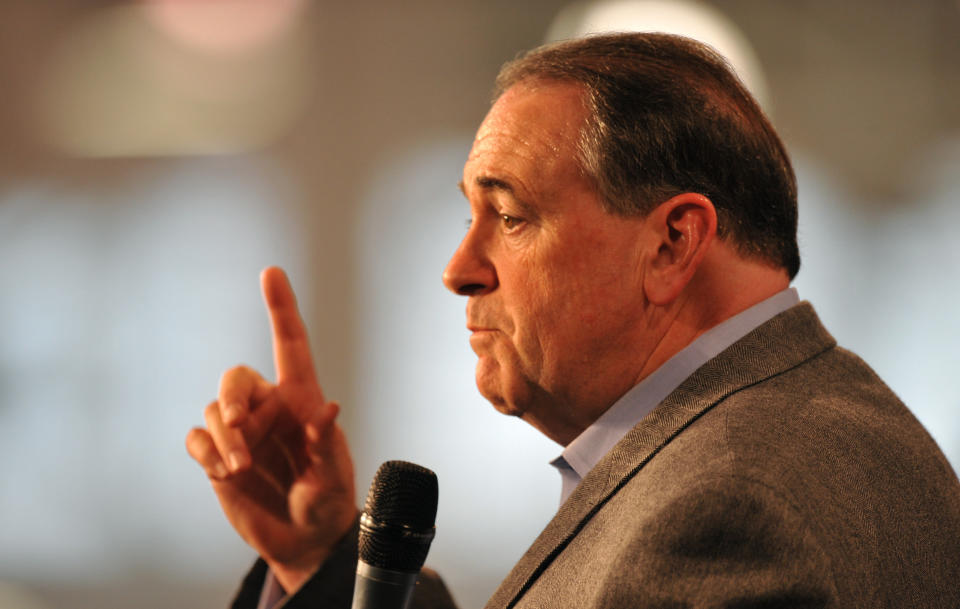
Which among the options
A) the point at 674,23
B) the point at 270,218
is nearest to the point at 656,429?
the point at 674,23

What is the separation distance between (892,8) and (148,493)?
156 inches

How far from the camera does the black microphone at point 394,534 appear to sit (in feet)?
3.43

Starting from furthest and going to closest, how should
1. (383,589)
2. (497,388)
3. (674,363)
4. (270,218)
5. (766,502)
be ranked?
(270,218)
(497,388)
(674,363)
(383,589)
(766,502)

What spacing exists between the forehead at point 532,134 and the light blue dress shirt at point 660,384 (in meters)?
0.28

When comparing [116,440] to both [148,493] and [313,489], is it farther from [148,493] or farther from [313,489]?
[313,489]

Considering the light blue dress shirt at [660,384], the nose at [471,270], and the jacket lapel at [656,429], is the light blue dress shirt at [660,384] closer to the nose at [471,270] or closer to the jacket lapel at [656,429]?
the jacket lapel at [656,429]

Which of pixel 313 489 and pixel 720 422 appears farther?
pixel 313 489

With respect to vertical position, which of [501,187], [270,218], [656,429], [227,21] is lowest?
[656,429]

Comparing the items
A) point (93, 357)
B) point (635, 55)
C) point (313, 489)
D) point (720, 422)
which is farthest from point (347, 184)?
point (720, 422)

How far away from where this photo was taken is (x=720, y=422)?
0.97 metres

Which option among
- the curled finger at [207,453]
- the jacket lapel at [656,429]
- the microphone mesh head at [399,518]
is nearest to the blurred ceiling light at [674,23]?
the curled finger at [207,453]

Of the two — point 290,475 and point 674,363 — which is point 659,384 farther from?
point 290,475

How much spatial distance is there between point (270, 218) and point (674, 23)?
2.02 m

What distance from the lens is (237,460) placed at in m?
1.50
